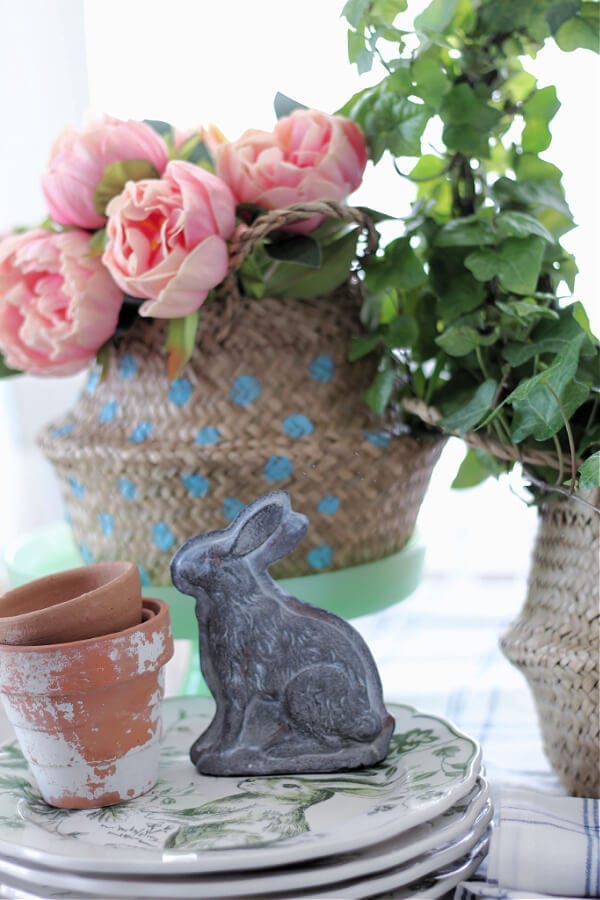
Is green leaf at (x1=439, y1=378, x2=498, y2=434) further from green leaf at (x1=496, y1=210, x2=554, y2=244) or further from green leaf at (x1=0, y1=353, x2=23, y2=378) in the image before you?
green leaf at (x1=0, y1=353, x2=23, y2=378)

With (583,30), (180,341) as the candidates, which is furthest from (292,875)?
(583,30)

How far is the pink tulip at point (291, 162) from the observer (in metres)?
0.66

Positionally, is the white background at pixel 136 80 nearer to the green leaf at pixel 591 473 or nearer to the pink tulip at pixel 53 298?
the pink tulip at pixel 53 298

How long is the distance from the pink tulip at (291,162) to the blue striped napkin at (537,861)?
397mm

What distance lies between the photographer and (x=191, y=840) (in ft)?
1.52

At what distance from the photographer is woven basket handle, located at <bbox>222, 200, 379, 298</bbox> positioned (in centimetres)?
62

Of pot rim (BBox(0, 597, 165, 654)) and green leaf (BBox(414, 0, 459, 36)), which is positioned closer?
pot rim (BBox(0, 597, 165, 654))

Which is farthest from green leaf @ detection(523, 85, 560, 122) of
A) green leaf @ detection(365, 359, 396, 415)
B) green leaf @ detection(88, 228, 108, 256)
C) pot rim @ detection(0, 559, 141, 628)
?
pot rim @ detection(0, 559, 141, 628)

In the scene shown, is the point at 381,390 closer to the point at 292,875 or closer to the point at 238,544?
the point at 238,544

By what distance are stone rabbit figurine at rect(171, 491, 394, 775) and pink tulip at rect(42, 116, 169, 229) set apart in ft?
0.84

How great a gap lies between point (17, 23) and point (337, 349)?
780 millimetres

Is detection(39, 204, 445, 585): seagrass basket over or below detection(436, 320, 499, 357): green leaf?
below

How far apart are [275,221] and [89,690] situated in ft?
0.99

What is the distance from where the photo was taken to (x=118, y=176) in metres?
0.65
